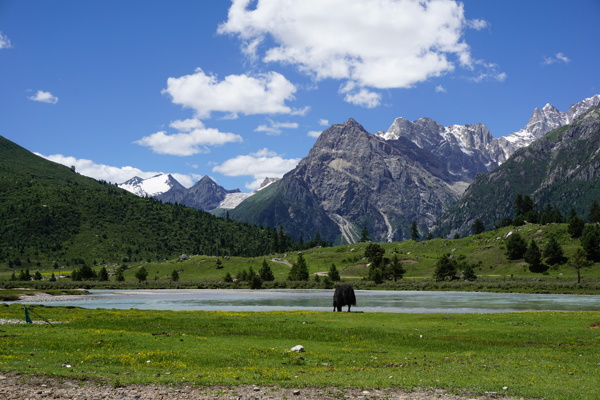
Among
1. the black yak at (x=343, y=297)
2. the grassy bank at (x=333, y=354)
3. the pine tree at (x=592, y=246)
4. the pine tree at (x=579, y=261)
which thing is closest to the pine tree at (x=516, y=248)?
the pine tree at (x=579, y=261)

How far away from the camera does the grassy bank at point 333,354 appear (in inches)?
890

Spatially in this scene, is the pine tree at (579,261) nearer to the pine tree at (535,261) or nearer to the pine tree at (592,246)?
the pine tree at (592,246)

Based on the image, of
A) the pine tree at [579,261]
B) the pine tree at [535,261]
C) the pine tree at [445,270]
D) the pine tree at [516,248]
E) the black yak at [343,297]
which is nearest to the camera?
the black yak at [343,297]

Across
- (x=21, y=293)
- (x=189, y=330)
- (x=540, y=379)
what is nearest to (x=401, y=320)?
(x=189, y=330)

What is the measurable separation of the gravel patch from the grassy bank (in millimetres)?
1098

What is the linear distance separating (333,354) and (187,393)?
13.4m

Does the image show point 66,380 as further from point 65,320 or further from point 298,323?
point 65,320

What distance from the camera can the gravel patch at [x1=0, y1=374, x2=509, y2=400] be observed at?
19516 millimetres

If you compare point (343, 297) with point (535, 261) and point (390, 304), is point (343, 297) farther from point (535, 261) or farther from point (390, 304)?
point (535, 261)

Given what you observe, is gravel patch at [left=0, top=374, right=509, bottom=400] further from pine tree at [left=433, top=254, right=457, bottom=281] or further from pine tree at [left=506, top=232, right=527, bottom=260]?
pine tree at [left=506, top=232, right=527, bottom=260]

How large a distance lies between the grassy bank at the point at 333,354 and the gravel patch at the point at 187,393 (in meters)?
1.10

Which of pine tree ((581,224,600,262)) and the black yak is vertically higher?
pine tree ((581,224,600,262))

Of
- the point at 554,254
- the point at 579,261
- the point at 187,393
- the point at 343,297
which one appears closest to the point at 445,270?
the point at 554,254

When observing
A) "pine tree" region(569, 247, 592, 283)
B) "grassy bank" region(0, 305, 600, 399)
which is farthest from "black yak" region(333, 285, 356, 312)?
"pine tree" region(569, 247, 592, 283)
